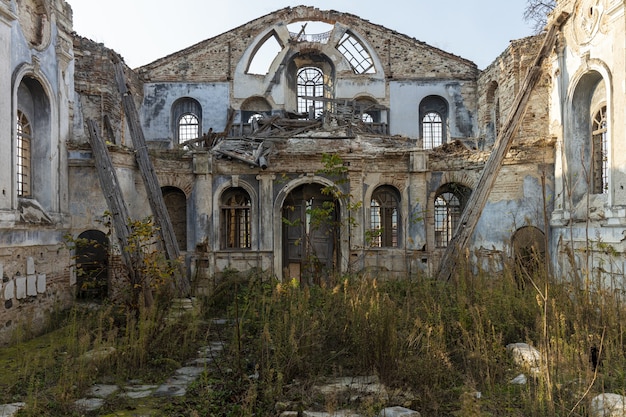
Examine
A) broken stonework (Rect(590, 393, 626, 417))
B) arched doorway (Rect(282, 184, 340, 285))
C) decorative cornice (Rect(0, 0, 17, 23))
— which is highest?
decorative cornice (Rect(0, 0, 17, 23))

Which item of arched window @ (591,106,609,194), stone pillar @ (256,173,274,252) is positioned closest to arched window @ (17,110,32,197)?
stone pillar @ (256,173,274,252)

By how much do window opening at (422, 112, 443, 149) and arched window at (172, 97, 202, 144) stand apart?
404 inches

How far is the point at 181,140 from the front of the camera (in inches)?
906

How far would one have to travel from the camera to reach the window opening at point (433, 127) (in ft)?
75.6

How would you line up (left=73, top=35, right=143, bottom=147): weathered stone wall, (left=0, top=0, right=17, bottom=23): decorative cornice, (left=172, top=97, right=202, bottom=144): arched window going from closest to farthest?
(left=0, top=0, right=17, bottom=23): decorative cornice → (left=73, top=35, right=143, bottom=147): weathered stone wall → (left=172, top=97, right=202, bottom=144): arched window

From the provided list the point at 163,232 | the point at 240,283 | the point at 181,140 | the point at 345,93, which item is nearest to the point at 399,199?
the point at 240,283

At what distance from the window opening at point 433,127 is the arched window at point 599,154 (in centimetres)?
1107

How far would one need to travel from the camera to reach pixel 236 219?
1583 centimetres

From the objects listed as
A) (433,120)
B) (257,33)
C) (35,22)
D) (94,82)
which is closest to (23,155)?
(35,22)

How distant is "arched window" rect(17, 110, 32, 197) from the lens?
11180 millimetres

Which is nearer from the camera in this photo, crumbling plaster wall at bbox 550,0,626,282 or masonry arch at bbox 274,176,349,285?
crumbling plaster wall at bbox 550,0,626,282

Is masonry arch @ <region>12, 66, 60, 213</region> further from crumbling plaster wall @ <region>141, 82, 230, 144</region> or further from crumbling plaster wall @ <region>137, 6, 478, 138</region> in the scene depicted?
crumbling plaster wall @ <region>137, 6, 478, 138</region>

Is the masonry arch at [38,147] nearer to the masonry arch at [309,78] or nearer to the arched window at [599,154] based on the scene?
the arched window at [599,154]

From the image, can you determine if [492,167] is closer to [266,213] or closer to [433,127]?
[266,213]
